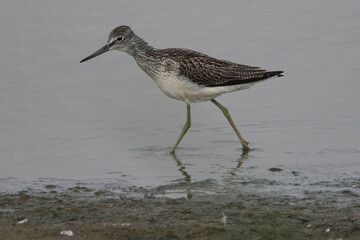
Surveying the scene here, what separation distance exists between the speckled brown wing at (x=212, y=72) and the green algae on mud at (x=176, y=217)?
2852mm

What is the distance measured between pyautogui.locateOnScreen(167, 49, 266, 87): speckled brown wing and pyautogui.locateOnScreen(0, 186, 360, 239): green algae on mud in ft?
9.36

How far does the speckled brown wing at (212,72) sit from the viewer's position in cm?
946

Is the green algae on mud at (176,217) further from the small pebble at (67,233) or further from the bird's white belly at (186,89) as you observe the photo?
the bird's white belly at (186,89)

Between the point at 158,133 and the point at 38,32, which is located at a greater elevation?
the point at 38,32

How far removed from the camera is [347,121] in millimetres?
9664

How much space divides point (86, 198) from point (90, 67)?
5.62 metres

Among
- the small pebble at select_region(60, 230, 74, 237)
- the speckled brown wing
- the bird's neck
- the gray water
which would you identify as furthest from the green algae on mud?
the bird's neck

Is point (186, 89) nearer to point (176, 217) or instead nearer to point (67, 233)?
point (176, 217)

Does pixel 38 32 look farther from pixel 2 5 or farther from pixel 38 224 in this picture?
pixel 38 224

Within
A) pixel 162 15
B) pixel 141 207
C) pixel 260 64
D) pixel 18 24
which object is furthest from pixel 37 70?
pixel 141 207

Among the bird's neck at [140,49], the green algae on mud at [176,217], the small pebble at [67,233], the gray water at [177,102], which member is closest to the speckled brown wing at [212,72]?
the bird's neck at [140,49]

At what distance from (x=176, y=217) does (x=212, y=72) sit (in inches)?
152

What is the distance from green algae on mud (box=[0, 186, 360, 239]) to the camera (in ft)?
18.3

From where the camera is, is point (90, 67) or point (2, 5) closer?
point (90, 67)
